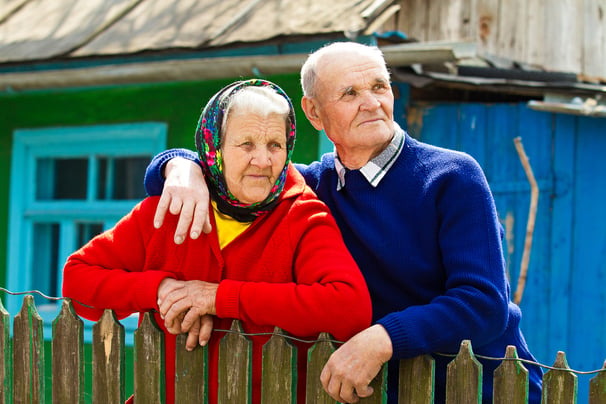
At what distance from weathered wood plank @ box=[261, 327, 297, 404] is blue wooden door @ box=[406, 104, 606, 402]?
3.03 m

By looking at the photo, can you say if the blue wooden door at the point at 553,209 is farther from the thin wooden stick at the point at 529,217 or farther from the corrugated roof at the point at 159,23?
the corrugated roof at the point at 159,23

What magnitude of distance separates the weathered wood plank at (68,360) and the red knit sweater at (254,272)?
17cm

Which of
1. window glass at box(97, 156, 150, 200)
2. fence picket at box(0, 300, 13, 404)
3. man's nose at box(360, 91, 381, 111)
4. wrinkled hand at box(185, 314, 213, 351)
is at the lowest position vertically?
fence picket at box(0, 300, 13, 404)

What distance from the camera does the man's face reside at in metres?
2.51

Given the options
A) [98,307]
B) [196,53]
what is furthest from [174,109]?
[98,307]

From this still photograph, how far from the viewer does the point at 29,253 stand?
6312 mm

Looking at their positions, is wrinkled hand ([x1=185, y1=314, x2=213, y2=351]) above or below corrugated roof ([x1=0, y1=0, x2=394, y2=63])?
below

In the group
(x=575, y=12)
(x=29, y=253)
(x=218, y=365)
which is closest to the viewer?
(x=218, y=365)

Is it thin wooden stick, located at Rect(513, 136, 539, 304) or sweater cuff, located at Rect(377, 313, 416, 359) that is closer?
sweater cuff, located at Rect(377, 313, 416, 359)

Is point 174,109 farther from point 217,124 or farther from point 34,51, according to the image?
point 217,124

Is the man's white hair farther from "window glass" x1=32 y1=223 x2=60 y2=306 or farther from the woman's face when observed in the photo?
"window glass" x1=32 y1=223 x2=60 y2=306

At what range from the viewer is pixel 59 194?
649 cm

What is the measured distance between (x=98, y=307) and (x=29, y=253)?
13.3 ft

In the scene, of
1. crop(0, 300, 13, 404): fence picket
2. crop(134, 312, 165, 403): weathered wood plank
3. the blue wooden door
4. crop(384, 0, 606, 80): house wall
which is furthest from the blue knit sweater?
crop(384, 0, 606, 80): house wall
